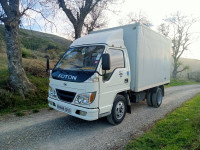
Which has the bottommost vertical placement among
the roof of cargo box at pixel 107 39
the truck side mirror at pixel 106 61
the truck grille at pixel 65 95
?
the truck grille at pixel 65 95

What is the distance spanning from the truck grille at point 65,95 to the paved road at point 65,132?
36.1 inches

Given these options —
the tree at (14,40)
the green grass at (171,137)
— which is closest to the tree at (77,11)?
the tree at (14,40)

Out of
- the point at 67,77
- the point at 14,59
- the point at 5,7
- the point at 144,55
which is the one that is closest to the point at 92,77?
the point at 67,77

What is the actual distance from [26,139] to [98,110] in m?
1.94

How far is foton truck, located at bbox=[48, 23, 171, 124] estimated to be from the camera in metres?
3.64

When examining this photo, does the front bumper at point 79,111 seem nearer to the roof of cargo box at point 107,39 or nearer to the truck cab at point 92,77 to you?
the truck cab at point 92,77

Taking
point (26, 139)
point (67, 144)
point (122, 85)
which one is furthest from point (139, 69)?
point (26, 139)

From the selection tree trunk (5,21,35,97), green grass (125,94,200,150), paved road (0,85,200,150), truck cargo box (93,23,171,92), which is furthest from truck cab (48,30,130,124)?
tree trunk (5,21,35,97)

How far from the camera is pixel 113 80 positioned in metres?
4.16

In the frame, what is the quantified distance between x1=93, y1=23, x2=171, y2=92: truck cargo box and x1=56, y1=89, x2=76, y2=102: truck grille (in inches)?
88.5

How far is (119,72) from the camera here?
14.3 ft

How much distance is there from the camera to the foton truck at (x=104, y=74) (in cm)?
364

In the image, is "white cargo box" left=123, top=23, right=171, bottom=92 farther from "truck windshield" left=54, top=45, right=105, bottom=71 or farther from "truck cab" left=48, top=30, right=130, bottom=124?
"truck windshield" left=54, top=45, right=105, bottom=71

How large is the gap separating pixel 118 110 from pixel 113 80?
104cm
